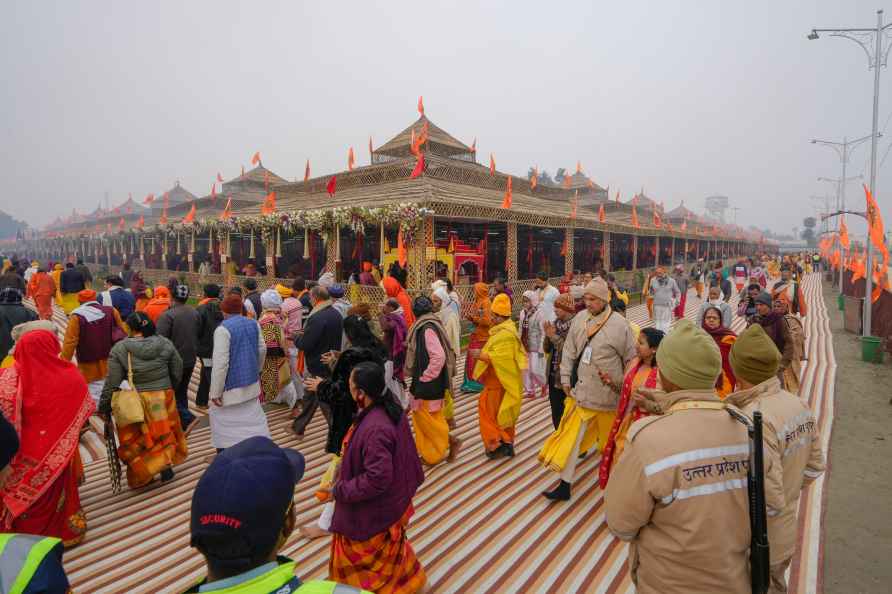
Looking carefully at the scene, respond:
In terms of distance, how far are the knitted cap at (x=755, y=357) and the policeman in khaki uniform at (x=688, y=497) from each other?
2.06ft

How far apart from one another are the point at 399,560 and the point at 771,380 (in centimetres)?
226

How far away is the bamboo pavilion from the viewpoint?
11352 mm

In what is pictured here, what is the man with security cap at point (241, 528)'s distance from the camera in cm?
115

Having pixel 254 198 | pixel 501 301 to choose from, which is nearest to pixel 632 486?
pixel 501 301

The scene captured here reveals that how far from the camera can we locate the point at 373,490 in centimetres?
249

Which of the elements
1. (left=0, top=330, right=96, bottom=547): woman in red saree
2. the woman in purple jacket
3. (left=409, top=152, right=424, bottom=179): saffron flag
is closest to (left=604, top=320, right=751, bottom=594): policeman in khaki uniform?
the woman in purple jacket

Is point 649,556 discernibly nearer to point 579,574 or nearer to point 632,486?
point 632,486

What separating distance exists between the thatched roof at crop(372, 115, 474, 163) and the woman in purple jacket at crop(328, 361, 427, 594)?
14072mm

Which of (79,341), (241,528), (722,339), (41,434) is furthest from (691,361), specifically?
(79,341)

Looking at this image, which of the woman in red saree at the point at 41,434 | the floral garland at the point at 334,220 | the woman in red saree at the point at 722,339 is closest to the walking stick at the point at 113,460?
the woman in red saree at the point at 41,434

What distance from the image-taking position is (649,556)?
1916mm

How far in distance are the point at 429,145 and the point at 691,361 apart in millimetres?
14764

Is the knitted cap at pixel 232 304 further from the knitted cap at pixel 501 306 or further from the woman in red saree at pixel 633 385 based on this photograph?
the woman in red saree at pixel 633 385

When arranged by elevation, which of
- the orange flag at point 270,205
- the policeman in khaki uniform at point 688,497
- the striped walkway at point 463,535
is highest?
the orange flag at point 270,205
